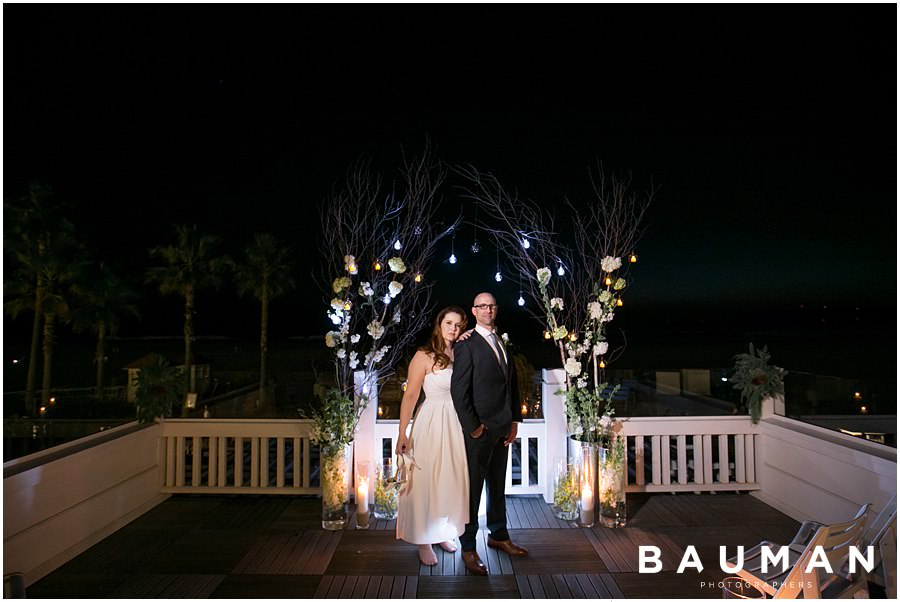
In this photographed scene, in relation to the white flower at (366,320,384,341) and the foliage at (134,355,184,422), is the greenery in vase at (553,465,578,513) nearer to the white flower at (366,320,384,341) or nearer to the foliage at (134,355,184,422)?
the white flower at (366,320,384,341)

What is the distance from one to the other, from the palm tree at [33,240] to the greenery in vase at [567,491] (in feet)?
49.0

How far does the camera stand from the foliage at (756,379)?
16.2 ft

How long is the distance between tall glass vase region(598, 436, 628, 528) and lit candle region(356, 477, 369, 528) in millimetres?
1793

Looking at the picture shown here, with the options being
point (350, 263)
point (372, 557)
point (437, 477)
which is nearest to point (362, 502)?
point (372, 557)

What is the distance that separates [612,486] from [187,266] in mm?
19499

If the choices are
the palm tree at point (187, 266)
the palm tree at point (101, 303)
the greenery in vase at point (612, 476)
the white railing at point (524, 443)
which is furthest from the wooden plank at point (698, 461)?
the palm tree at point (187, 266)

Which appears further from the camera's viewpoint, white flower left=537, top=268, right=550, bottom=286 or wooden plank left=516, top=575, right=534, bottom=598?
white flower left=537, top=268, right=550, bottom=286

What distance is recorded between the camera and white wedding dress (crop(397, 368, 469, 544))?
3670mm

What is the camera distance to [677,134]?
6676 millimetres

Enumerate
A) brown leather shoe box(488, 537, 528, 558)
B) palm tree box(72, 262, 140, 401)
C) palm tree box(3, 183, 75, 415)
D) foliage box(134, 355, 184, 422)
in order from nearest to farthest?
brown leather shoe box(488, 537, 528, 558)
foliage box(134, 355, 184, 422)
palm tree box(3, 183, 75, 415)
palm tree box(72, 262, 140, 401)

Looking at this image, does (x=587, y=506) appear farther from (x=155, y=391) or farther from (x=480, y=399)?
(x=155, y=391)

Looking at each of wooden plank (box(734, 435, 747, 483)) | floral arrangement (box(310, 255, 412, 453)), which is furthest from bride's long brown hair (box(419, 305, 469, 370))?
wooden plank (box(734, 435, 747, 483))

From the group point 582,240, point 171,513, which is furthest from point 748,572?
point 171,513

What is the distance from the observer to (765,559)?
114 inches
